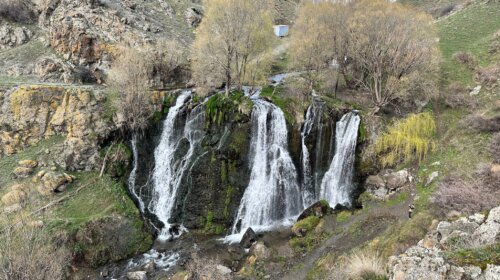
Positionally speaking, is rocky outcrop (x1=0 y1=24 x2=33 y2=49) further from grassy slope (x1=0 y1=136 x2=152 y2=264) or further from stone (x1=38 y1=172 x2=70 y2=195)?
stone (x1=38 y1=172 x2=70 y2=195)

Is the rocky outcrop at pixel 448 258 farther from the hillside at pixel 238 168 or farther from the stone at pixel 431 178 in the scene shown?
→ the stone at pixel 431 178

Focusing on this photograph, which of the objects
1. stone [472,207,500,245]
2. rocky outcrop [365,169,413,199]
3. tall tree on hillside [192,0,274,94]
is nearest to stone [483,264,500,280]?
stone [472,207,500,245]

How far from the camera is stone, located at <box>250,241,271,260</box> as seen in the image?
17828 millimetres

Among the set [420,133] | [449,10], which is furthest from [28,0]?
[449,10]

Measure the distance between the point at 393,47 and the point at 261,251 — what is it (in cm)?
1870

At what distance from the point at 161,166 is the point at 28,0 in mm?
33161

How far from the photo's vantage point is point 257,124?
24.5 meters

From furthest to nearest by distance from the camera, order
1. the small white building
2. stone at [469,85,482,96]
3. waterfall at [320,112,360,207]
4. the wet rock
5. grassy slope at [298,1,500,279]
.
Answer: the small white building → stone at [469,85,482,96] → waterfall at [320,112,360,207] → the wet rock → grassy slope at [298,1,500,279]

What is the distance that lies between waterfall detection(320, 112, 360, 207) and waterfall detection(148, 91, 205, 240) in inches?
426

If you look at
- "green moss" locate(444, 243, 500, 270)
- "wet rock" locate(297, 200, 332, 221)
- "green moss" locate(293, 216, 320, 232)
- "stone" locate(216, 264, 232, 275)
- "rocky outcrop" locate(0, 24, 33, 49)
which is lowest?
"stone" locate(216, 264, 232, 275)

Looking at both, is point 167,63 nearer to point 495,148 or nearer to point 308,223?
point 308,223

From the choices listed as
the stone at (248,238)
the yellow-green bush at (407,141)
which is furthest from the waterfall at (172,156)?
the yellow-green bush at (407,141)

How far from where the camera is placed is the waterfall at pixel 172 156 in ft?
78.5

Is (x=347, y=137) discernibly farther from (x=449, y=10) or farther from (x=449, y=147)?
(x=449, y=10)
